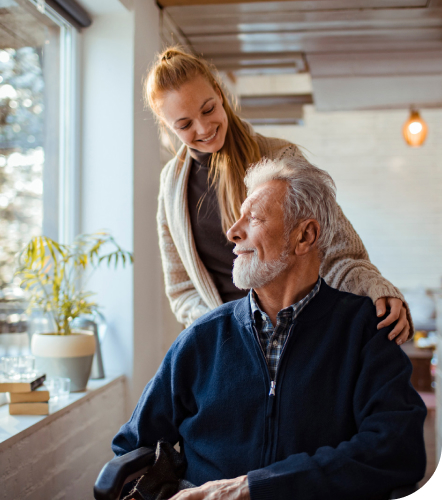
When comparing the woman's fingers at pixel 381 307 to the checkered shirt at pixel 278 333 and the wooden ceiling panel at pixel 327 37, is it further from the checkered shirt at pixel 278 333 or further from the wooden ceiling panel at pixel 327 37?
the wooden ceiling panel at pixel 327 37

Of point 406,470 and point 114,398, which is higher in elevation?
point 406,470

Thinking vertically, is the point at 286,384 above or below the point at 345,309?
below

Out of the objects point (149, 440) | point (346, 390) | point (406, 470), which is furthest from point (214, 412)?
point (406, 470)

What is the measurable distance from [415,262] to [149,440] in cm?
697

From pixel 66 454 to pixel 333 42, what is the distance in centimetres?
349

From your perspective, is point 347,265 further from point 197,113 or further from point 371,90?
point 371,90

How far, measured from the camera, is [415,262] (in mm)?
7723

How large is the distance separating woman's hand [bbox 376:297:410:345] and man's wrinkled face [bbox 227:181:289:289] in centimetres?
28

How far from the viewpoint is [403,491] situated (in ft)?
3.92

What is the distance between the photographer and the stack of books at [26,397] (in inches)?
74.5

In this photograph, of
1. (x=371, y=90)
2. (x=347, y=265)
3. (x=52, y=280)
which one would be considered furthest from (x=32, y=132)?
(x=371, y=90)

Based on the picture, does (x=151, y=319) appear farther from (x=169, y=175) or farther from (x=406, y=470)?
(x=406, y=470)

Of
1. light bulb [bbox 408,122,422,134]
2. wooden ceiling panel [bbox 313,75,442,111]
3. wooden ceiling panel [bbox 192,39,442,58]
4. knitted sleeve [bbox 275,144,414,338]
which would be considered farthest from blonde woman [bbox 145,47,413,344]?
light bulb [bbox 408,122,422,134]

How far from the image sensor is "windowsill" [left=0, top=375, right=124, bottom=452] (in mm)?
1699
